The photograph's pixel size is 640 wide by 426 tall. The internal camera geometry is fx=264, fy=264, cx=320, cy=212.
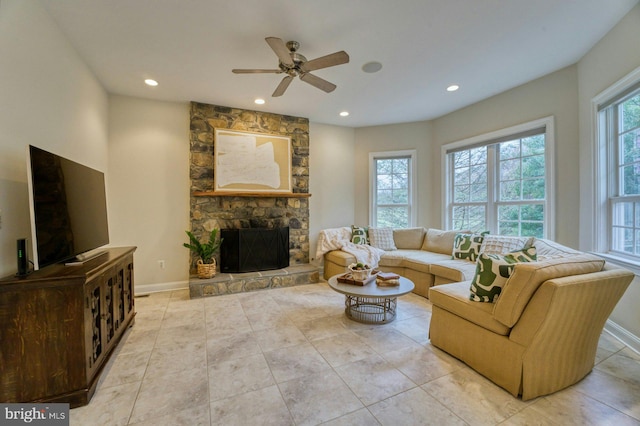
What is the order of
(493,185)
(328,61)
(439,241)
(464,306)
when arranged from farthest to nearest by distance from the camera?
1. (439,241)
2. (493,185)
3. (328,61)
4. (464,306)

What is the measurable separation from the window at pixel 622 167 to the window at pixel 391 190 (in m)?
2.65

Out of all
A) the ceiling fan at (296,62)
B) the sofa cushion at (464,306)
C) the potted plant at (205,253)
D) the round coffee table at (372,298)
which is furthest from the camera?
the potted plant at (205,253)

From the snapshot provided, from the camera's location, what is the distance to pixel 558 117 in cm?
318

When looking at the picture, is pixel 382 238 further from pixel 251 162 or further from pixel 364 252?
pixel 251 162

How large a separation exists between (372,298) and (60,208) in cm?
253

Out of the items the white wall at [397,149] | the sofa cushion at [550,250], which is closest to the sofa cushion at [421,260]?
the white wall at [397,149]

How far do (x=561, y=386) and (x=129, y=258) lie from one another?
3.75 m

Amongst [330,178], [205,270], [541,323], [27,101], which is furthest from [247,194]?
[541,323]

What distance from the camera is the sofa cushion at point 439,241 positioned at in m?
4.14

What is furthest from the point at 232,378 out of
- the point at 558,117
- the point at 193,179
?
the point at 558,117

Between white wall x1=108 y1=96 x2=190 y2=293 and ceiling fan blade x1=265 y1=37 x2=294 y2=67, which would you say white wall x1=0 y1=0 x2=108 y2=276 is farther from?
ceiling fan blade x1=265 y1=37 x2=294 y2=67

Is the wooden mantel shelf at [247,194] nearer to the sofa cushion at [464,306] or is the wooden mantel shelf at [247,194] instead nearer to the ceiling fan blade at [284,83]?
the ceiling fan blade at [284,83]

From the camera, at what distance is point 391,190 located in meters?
5.20

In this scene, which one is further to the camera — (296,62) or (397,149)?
(397,149)
